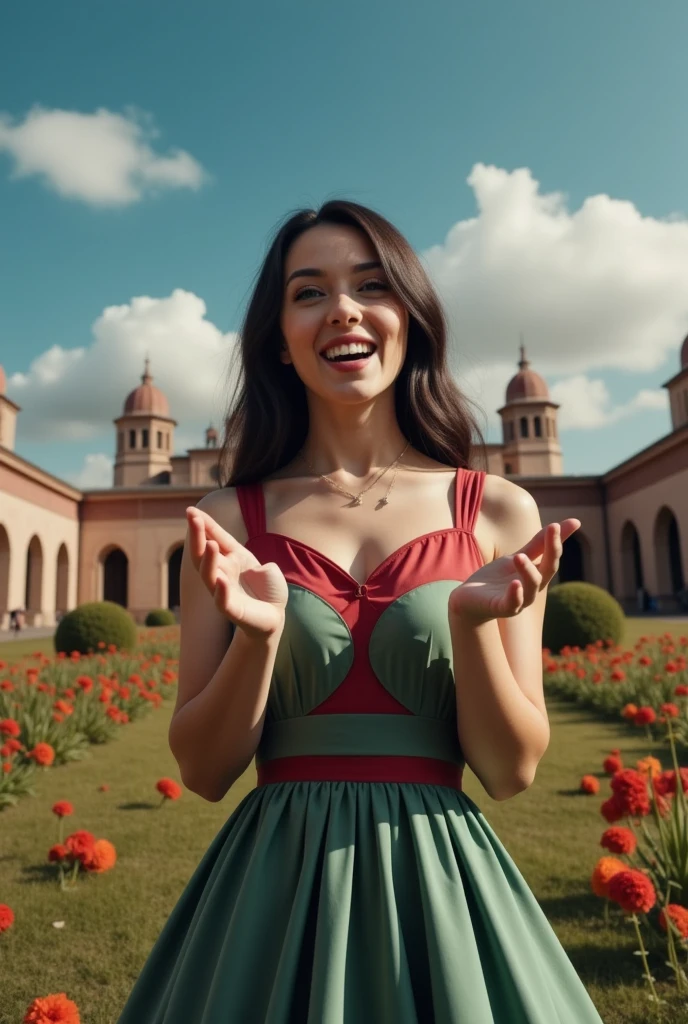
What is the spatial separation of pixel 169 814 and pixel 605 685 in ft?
17.3

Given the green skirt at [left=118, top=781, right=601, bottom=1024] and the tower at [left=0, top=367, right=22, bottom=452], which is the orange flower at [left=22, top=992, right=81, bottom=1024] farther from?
the tower at [left=0, top=367, right=22, bottom=452]

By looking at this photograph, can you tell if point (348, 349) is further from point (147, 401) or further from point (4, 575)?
point (147, 401)

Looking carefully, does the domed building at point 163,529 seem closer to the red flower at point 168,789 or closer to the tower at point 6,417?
the tower at point 6,417

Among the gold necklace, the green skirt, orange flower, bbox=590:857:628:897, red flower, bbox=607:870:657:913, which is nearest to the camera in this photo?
the green skirt

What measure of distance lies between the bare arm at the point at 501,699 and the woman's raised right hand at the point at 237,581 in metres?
0.34

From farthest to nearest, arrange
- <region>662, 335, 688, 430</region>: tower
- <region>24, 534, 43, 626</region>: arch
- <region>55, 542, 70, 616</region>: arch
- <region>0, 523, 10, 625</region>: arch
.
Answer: <region>662, 335, 688, 430</region>: tower, <region>55, 542, 70, 616</region>: arch, <region>24, 534, 43, 626</region>: arch, <region>0, 523, 10, 625</region>: arch

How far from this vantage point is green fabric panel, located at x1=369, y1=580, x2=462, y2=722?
1.53m

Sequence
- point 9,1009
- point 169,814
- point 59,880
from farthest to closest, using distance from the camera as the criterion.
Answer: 1. point 169,814
2. point 59,880
3. point 9,1009

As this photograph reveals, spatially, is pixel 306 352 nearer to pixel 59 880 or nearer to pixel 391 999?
pixel 391 999

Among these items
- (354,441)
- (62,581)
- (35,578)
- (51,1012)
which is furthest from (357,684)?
(62,581)

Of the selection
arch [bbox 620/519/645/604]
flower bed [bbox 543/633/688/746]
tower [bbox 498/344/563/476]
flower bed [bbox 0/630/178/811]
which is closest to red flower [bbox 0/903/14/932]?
flower bed [bbox 0/630/178/811]

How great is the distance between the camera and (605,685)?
8.34 meters

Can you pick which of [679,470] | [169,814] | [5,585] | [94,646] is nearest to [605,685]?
[169,814]

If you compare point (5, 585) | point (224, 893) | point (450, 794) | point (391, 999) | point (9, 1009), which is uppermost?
point (5, 585)
